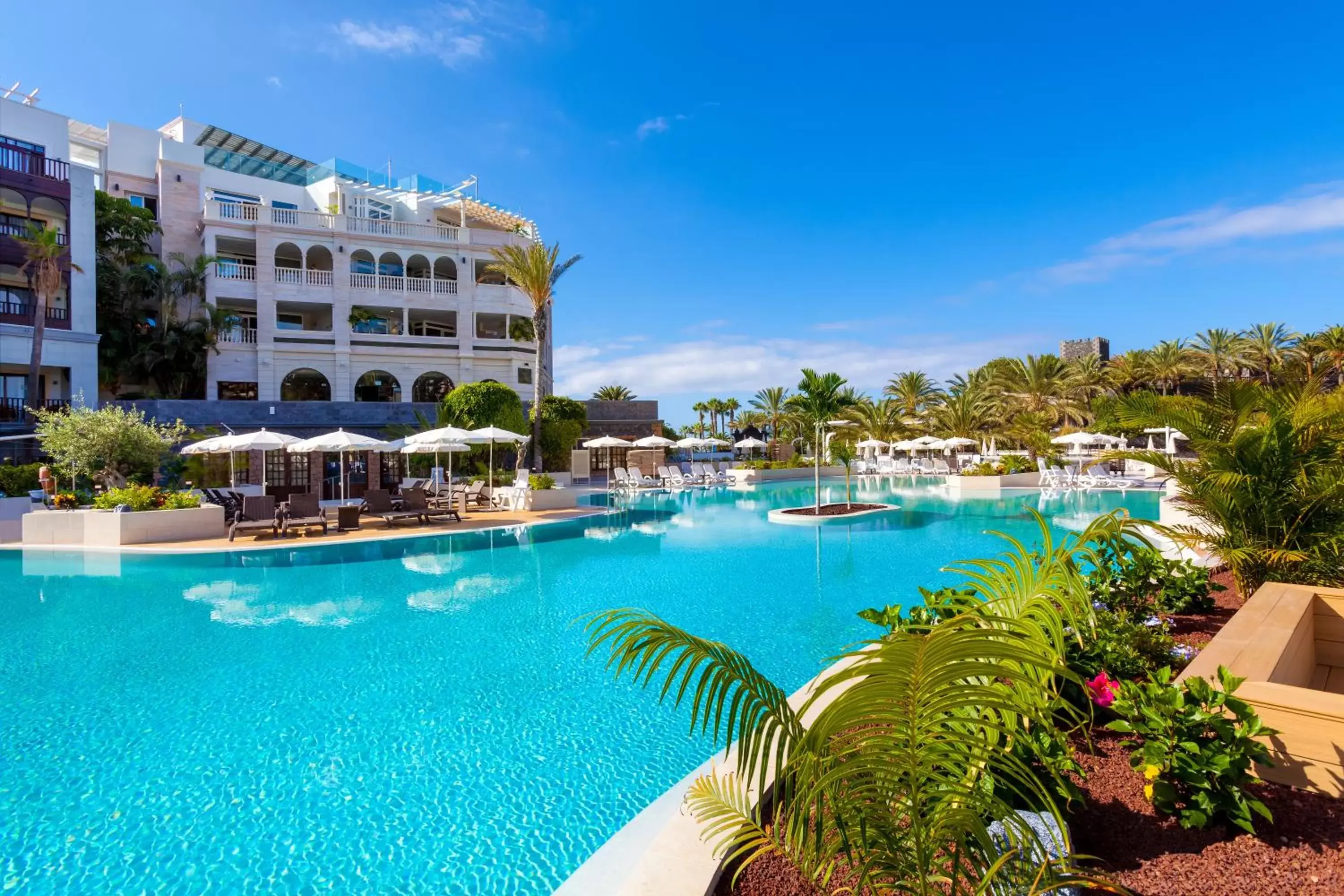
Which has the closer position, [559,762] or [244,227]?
[559,762]

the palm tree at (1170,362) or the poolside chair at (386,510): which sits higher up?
the palm tree at (1170,362)

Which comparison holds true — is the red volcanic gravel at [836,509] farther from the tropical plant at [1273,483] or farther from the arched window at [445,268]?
the arched window at [445,268]

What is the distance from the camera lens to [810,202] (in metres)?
31.7

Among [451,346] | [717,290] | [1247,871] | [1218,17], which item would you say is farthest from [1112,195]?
[1247,871]

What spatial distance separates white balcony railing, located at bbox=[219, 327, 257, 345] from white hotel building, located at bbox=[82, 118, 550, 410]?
0.06 metres

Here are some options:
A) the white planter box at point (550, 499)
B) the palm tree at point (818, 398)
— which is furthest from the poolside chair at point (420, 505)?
the palm tree at point (818, 398)

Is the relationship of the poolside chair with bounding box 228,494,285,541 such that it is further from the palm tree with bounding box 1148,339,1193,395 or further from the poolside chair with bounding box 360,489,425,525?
the palm tree with bounding box 1148,339,1193,395

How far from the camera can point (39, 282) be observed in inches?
1003

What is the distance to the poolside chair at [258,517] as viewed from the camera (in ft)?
49.9

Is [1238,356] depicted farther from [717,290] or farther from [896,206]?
[717,290]

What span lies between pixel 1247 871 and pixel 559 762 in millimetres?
3851

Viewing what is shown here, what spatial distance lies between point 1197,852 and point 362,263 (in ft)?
126

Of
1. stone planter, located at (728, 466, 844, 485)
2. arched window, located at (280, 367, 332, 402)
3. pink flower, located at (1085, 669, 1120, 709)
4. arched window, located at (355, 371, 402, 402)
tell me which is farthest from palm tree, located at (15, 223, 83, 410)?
pink flower, located at (1085, 669, 1120, 709)

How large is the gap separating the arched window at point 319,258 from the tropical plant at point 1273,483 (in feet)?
118
